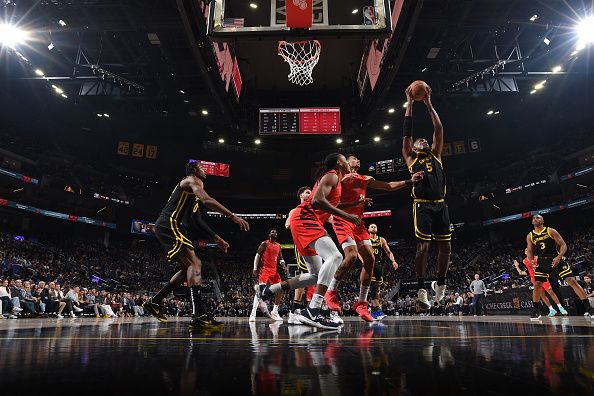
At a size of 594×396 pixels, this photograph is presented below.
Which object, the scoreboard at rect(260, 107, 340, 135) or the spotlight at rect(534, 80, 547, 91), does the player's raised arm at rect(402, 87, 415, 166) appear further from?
the spotlight at rect(534, 80, 547, 91)

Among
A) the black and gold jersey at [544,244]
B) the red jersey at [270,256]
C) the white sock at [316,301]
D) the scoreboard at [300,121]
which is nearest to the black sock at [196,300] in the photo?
the white sock at [316,301]

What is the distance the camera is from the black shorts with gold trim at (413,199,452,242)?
15.2 feet

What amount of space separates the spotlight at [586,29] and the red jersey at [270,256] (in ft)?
38.3

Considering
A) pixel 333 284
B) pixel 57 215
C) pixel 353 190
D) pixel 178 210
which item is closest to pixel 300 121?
pixel 353 190

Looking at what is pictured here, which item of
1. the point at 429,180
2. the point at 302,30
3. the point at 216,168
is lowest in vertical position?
the point at 429,180

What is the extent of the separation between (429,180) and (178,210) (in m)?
3.07

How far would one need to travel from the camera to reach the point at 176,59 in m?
14.7

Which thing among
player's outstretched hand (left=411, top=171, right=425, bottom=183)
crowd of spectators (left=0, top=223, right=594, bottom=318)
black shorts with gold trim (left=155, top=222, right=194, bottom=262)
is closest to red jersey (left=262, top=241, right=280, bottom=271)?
black shorts with gold trim (left=155, top=222, right=194, bottom=262)

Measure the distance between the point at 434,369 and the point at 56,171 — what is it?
96.7 ft

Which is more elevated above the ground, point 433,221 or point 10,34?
point 10,34

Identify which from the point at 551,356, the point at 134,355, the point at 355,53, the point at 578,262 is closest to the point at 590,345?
the point at 551,356

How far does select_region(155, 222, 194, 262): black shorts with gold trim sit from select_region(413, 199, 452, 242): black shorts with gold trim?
275 cm

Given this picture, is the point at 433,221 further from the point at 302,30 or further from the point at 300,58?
the point at 300,58

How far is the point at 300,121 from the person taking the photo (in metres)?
17.1
